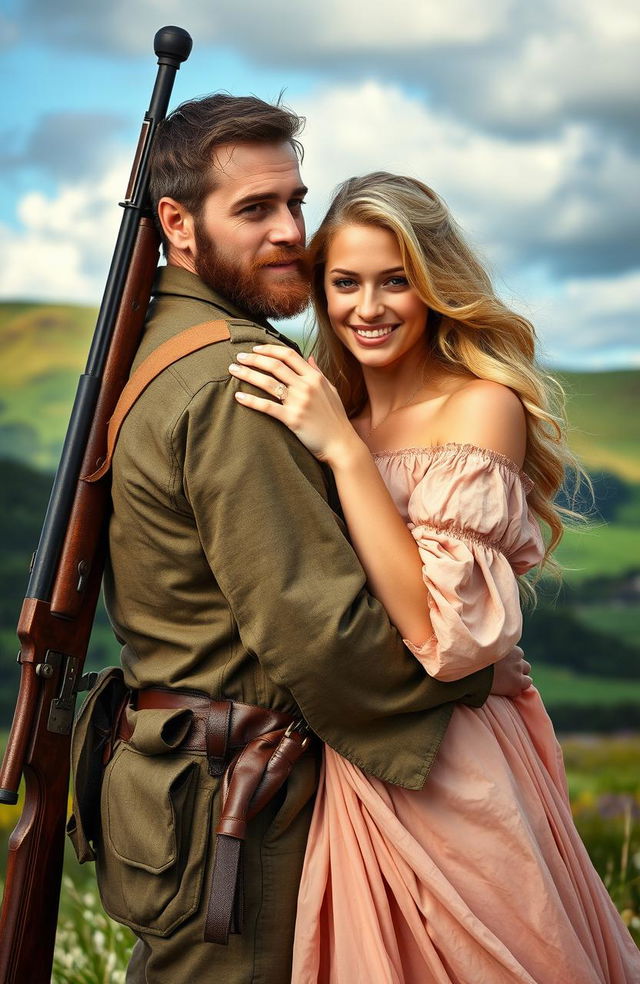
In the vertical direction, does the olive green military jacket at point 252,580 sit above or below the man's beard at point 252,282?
below

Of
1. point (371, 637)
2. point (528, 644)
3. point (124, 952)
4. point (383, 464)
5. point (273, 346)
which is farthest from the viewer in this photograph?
point (528, 644)

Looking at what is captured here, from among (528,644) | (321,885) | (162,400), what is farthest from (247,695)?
(528,644)

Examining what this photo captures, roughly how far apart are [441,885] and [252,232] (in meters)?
1.49

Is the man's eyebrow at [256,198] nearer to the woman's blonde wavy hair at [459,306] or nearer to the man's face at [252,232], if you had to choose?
the man's face at [252,232]

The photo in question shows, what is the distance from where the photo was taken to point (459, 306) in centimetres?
285

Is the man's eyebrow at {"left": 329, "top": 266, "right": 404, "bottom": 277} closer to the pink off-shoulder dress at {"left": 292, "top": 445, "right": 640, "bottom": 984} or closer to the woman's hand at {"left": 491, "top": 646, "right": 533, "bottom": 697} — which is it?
the pink off-shoulder dress at {"left": 292, "top": 445, "right": 640, "bottom": 984}

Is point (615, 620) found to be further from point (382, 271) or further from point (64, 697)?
point (64, 697)

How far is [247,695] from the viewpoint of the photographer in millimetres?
2354

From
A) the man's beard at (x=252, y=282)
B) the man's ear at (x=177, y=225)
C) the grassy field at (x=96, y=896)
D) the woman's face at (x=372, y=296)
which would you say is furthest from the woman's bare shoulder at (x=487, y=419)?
the grassy field at (x=96, y=896)

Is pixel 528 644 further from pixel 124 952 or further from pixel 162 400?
pixel 162 400

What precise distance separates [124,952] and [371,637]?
6.71ft

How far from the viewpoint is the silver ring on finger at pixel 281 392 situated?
90.7 inches

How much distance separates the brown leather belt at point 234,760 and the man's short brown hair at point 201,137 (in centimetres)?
114

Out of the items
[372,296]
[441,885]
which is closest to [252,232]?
[372,296]
